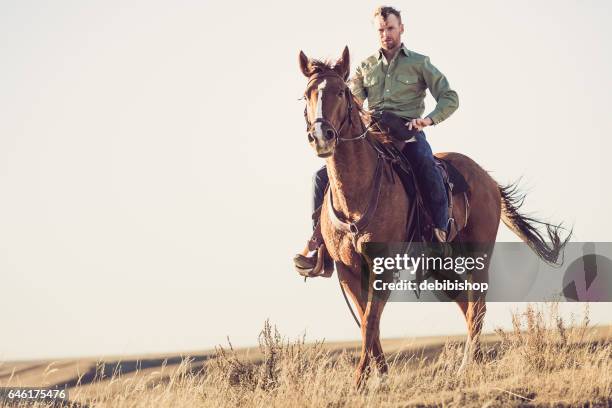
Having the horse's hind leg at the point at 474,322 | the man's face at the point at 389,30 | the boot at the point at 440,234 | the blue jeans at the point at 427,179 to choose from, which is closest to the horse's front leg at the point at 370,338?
the boot at the point at 440,234

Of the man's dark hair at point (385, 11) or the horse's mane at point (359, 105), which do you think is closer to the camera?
the horse's mane at point (359, 105)

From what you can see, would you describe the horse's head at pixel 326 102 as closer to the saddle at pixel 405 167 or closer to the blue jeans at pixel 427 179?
the saddle at pixel 405 167

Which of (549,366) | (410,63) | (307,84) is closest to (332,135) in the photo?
(307,84)

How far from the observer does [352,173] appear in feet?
29.1

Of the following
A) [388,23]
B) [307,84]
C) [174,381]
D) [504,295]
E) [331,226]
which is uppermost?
[388,23]

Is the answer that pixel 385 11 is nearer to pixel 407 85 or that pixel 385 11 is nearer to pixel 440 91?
pixel 407 85

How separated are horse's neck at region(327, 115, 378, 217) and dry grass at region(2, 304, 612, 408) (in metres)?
A: 1.65

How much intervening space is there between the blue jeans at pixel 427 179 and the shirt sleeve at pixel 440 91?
40cm

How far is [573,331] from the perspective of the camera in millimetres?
10961

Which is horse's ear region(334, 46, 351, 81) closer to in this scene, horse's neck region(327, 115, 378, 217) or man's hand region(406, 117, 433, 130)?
horse's neck region(327, 115, 378, 217)

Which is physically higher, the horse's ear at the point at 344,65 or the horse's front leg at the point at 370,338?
the horse's ear at the point at 344,65

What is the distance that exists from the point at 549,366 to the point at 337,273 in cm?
302

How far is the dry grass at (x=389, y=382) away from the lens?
26.6ft

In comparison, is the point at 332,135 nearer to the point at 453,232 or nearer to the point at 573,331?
the point at 453,232
